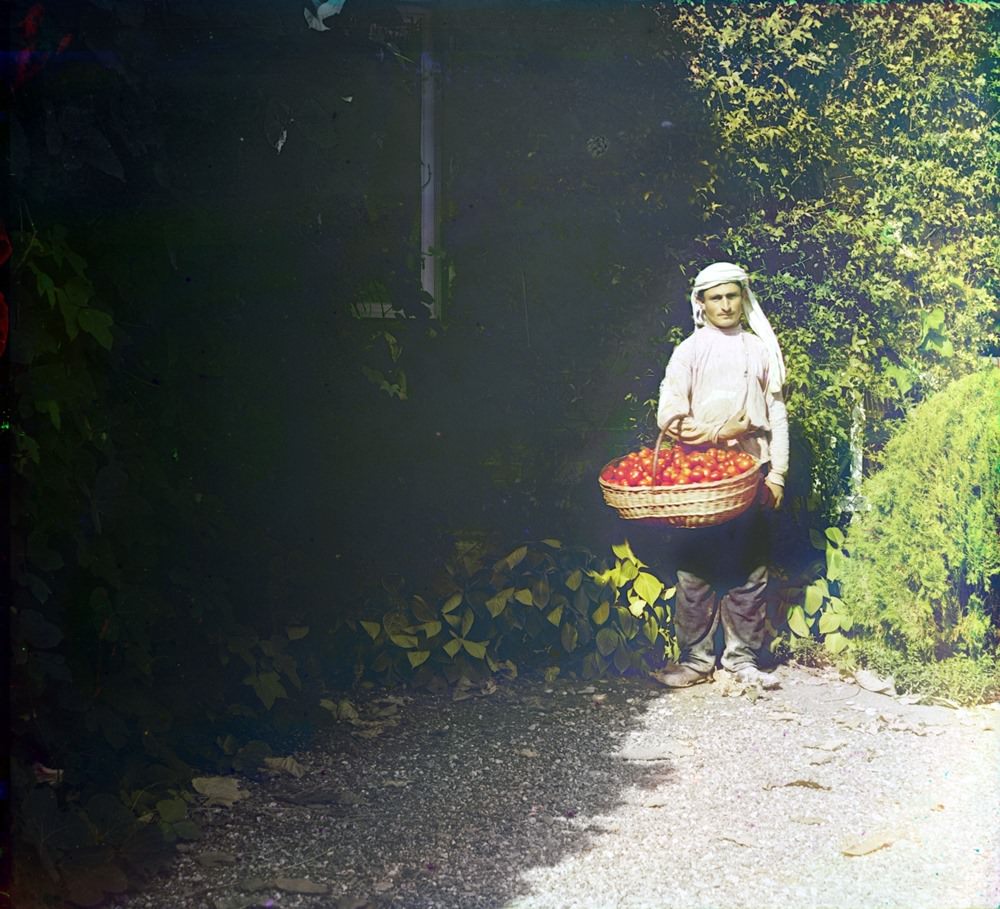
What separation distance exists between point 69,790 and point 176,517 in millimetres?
811

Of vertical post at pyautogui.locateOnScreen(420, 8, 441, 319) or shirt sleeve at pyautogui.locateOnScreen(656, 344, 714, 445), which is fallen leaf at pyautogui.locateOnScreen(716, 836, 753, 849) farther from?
vertical post at pyautogui.locateOnScreen(420, 8, 441, 319)

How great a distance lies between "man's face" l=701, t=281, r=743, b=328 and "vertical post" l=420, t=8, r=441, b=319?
3.83 ft

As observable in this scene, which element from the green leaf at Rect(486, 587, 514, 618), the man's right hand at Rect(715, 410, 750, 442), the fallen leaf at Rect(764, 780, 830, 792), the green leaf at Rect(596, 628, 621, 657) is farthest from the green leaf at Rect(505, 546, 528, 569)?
the fallen leaf at Rect(764, 780, 830, 792)

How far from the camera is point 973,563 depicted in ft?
16.1

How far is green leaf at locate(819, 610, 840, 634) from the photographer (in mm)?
5441

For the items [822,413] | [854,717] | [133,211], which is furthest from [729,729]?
[133,211]

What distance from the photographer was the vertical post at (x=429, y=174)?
17.8 feet

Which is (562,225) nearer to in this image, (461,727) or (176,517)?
(461,727)

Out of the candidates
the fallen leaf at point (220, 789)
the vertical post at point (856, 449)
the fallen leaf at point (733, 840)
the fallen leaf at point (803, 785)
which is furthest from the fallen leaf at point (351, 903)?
the vertical post at point (856, 449)

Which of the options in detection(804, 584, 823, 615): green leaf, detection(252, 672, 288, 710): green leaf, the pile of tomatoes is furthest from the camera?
detection(804, 584, 823, 615): green leaf

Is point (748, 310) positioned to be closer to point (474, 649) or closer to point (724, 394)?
point (724, 394)

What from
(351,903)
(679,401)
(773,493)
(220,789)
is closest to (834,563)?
(773,493)

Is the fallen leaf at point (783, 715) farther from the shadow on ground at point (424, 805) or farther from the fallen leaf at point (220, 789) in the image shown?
the fallen leaf at point (220, 789)

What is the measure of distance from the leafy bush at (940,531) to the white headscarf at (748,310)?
1.92ft
